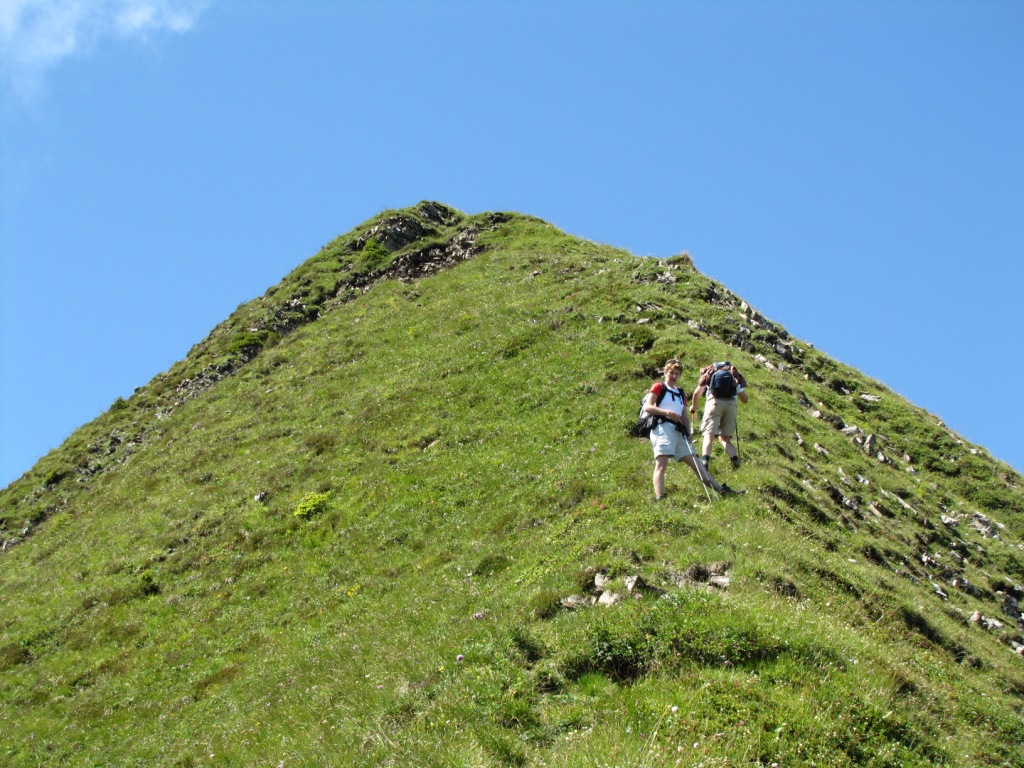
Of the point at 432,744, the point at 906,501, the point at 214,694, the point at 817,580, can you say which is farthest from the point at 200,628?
the point at 906,501

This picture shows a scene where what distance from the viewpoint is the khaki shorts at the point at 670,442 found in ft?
55.7

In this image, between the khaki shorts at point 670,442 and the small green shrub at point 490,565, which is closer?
the khaki shorts at point 670,442

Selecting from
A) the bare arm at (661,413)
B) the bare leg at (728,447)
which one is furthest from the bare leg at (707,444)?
the bare arm at (661,413)

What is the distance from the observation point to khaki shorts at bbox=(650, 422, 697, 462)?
1698cm

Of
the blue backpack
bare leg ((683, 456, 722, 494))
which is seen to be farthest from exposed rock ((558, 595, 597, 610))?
the blue backpack

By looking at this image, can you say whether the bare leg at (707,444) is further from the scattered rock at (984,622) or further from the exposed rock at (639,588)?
the scattered rock at (984,622)

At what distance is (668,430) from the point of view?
55.9 ft

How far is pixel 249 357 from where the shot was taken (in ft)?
155

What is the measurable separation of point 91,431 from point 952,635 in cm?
4566

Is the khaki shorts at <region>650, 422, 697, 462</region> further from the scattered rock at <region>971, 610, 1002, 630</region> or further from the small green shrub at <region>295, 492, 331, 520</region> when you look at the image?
the small green shrub at <region>295, 492, 331, 520</region>

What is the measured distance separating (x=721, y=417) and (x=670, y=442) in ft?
10.6

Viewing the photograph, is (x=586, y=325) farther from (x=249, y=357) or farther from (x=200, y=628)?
(x=249, y=357)

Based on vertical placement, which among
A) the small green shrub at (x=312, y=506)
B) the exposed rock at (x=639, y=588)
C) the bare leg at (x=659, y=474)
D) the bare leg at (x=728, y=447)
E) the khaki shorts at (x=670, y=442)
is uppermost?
the bare leg at (x=728, y=447)

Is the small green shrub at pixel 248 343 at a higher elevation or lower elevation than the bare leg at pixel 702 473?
higher
